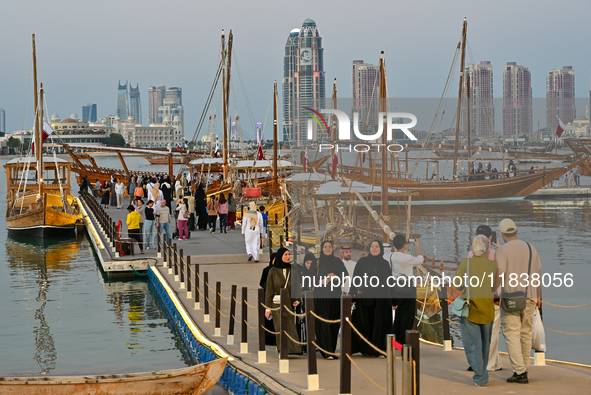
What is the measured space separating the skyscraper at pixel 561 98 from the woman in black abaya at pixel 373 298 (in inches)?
207

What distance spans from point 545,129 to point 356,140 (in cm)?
328

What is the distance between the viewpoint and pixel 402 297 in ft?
26.4

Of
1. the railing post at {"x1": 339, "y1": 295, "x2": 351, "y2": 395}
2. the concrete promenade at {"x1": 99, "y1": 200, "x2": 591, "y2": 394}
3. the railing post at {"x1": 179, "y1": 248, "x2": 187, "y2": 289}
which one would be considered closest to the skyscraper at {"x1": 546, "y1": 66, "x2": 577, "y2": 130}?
the concrete promenade at {"x1": 99, "y1": 200, "x2": 591, "y2": 394}

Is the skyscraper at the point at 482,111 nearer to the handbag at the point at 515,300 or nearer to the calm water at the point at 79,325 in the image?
the handbag at the point at 515,300

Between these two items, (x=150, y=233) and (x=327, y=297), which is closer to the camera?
(x=327, y=297)

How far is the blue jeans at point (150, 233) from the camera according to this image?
20109mm

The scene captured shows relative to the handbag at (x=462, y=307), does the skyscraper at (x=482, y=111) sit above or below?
above

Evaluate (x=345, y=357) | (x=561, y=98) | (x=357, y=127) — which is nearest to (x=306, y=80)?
(x=357, y=127)

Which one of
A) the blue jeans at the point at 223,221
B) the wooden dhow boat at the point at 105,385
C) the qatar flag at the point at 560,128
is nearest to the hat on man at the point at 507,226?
the wooden dhow boat at the point at 105,385

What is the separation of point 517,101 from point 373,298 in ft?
19.2

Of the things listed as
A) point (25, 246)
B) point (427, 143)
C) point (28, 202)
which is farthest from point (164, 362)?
point (28, 202)

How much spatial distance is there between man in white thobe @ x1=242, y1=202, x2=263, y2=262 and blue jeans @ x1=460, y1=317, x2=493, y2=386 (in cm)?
1061

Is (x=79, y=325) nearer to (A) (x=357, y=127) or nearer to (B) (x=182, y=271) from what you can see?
(B) (x=182, y=271)

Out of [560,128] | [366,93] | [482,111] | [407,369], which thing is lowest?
[407,369]
